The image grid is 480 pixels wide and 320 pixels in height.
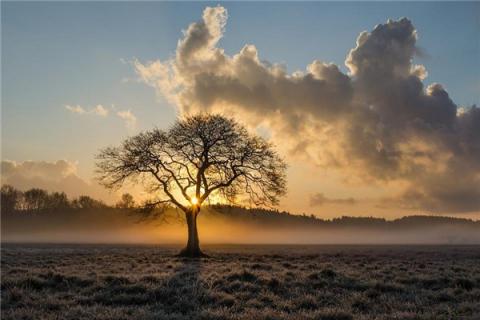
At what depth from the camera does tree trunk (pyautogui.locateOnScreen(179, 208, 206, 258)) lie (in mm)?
40312

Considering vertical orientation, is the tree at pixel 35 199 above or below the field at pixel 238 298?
above

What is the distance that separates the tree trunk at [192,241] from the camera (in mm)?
40312

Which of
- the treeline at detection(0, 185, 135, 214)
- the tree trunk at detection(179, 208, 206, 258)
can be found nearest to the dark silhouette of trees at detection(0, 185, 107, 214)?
the treeline at detection(0, 185, 135, 214)

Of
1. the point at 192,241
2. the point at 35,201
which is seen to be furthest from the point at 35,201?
the point at 192,241

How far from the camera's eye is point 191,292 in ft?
47.5

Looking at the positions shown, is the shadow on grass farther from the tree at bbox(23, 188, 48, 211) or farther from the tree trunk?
the tree at bbox(23, 188, 48, 211)

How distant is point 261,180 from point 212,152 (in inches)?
221

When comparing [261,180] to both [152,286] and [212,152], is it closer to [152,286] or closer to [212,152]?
[212,152]

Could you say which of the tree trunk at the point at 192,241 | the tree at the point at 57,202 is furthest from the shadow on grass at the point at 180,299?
the tree at the point at 57,202

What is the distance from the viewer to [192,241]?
41.3m

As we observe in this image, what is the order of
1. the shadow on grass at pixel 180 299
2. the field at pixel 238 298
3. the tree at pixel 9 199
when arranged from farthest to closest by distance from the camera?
the tree at pixel 9 199, the shadow on grass at pixel 180 299, the field at pixel 238 298

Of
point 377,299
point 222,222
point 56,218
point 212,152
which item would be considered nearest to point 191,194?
point 212,152

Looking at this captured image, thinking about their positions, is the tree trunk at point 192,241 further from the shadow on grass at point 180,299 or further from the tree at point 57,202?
the tree at point 57,202

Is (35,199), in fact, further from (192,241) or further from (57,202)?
(192,241)
